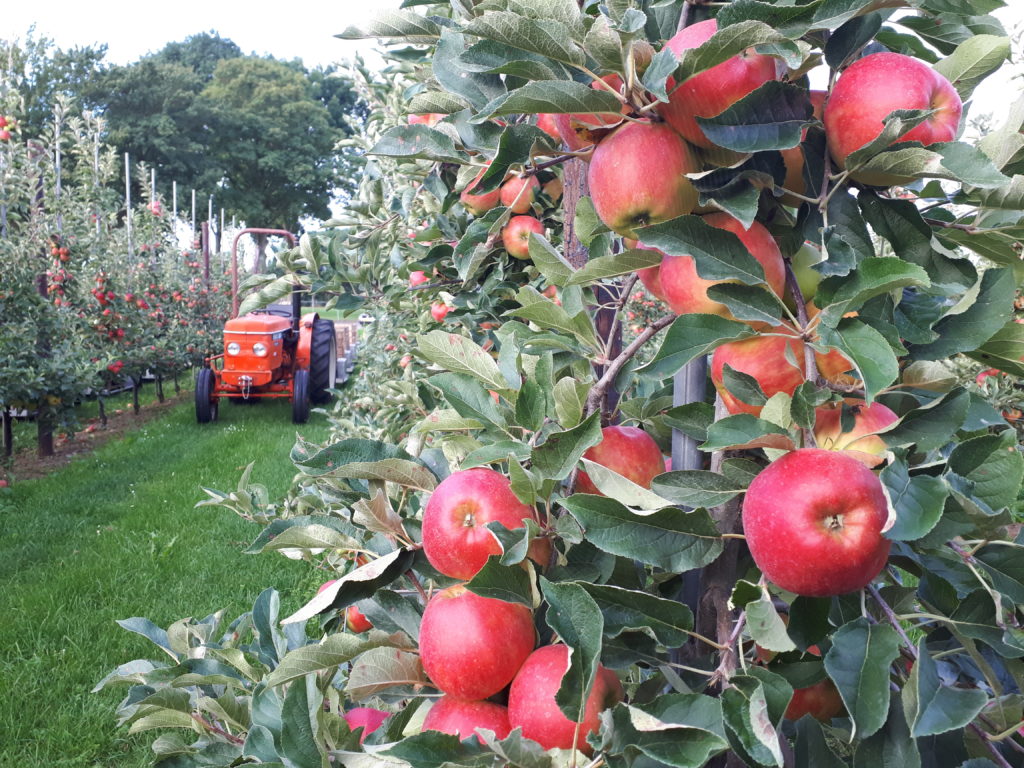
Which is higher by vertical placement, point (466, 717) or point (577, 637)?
point (577, 637)

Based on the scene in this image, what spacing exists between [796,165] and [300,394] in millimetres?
7872

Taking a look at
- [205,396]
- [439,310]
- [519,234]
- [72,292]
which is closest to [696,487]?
[519,234]

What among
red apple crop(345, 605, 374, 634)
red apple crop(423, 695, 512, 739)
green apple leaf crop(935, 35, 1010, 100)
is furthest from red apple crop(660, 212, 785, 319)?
red apple crop(345, 605, 374, 634)

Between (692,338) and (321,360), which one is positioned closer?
(692,338)

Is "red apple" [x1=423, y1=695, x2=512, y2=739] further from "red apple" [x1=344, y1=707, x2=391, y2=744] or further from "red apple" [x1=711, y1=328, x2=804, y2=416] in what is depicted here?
"red apple" [x1=711, y1=328, x2=804, y2=416]

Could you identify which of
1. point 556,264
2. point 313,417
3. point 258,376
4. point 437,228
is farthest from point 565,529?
point 313,417

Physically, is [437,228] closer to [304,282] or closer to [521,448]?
[304,282]

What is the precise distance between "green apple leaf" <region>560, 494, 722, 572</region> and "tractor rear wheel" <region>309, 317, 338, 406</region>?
815 cm

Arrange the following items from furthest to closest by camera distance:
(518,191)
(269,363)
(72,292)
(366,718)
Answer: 1. (269,363)
2. (72,292)
3. (518,191)
4. (366,718)

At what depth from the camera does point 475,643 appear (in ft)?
2.35

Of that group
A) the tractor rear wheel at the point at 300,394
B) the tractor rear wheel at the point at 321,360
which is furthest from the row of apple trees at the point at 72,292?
the tractor rear wheel at the point at 321,360

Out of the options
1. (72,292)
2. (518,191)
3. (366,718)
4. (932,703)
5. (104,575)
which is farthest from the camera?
(72,292)

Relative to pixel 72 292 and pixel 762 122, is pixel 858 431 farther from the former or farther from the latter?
pixel 72 292

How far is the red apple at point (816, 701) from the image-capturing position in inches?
30.1
